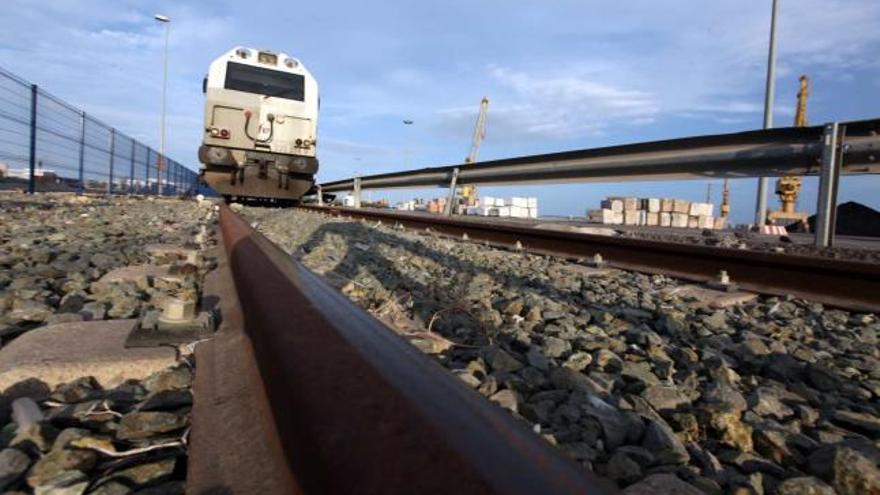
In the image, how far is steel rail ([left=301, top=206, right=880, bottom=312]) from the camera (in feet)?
10.0

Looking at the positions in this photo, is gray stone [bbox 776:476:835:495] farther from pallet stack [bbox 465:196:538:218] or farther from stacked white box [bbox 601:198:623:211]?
pallet stack [bbox 465:196:538:218]

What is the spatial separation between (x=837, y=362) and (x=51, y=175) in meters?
19.9

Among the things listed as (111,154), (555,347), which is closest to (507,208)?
(111,154)

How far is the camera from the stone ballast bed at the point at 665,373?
130cm

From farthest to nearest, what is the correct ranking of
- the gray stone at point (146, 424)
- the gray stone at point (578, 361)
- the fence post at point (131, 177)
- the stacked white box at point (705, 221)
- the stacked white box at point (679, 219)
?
1. the stacked white box at point (679, 219)
2. the stacked white box at point (705, 221)
3. the fence post at point (131, 177)
4. the gray stone at point (578, 361)
5. the gray stone at point (146, 424)

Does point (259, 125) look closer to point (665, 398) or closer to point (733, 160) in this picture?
point (733, 160)

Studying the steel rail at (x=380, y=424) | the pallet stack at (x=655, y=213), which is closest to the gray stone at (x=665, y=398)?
the steel rail at (x=380, y=424)

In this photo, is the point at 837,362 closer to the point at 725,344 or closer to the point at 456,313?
the point at 725,344

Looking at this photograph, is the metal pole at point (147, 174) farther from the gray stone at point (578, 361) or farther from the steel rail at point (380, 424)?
the steel rail at point (380, 424)

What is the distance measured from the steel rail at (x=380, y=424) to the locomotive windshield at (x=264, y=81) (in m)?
12.5

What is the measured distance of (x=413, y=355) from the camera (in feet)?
3.27

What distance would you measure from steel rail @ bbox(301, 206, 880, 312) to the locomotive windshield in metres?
8.83

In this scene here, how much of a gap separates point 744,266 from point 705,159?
1.96 metres

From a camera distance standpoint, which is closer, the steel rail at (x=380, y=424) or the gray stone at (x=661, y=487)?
the steel rail at (x=380, y=424)
